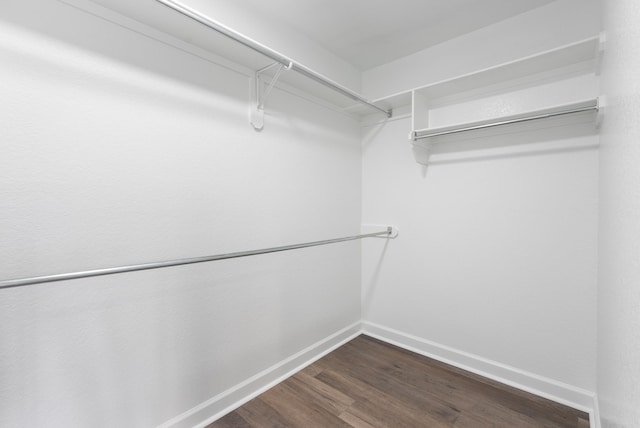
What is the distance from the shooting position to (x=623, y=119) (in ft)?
2.68

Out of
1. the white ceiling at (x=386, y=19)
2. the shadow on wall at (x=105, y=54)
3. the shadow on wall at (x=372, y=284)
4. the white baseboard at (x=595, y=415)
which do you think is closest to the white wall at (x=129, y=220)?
the shadow on wall at (x=105, y=54)

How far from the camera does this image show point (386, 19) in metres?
1.83

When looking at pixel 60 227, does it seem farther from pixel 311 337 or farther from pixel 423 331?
pixel 423 331

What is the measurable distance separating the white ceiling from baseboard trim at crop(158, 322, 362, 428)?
227cm

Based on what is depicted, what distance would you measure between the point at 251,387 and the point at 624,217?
75.3 inches

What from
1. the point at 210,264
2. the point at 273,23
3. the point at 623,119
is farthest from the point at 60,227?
the point at 623,119

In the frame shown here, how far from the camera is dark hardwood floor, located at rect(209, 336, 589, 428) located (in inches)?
60.9

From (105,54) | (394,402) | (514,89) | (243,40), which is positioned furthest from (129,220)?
(514,89)

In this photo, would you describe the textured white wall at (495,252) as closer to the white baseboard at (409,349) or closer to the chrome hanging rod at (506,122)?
the white baseboard at (409,349)

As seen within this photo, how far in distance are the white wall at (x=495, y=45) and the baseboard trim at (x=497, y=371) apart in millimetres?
2002

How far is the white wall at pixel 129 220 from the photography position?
1.06 metres

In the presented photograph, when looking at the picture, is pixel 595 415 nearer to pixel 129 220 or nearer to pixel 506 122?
pixel 506 122

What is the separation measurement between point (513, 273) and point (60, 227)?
7.95ft

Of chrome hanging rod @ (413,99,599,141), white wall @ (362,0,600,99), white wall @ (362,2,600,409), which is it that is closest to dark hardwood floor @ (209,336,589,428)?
white wall @ (362,2,600,409)
